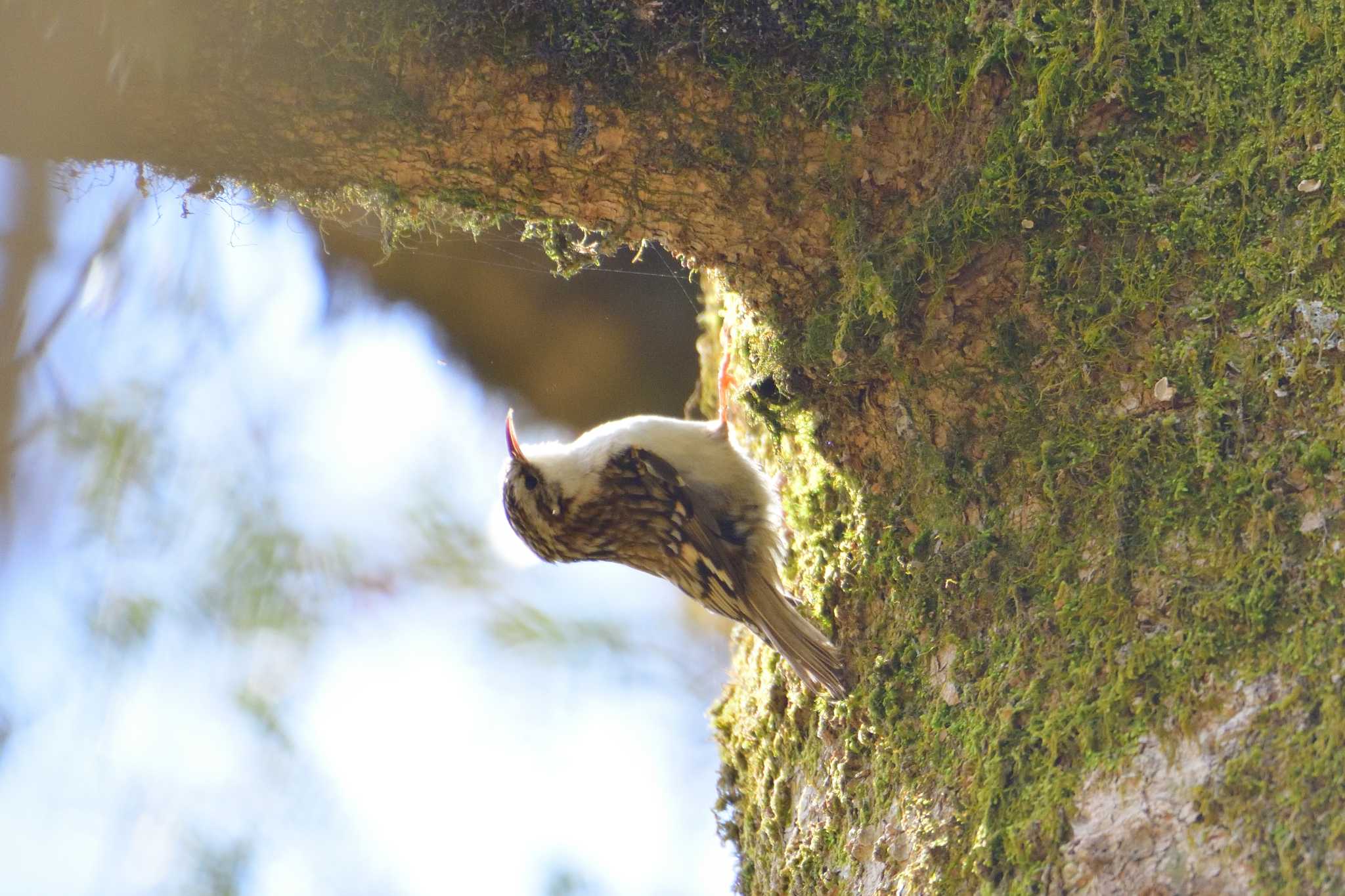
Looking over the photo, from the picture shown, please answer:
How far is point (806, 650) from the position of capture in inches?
85.0

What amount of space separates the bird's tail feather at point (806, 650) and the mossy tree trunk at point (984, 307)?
0.05 m

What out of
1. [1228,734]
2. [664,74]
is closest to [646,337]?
[664,74]

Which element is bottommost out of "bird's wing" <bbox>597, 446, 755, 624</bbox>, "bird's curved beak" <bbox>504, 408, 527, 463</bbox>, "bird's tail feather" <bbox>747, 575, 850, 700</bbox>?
"bird's tail feather" <bbox>747, 575, 850, 700</bbox>

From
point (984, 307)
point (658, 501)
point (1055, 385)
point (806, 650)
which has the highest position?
point (658, 501)

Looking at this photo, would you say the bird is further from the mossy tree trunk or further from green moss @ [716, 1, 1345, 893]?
green moss @ [716, 1, 1345, 893]

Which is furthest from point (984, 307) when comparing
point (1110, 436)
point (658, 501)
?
point (658, 501)

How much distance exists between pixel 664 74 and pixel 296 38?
646mm

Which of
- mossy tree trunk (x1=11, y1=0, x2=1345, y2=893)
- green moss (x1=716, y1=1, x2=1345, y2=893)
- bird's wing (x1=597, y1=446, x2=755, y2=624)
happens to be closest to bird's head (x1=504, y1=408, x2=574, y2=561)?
bird's wing (x1=597, y1=446, x2=755, y2=624)

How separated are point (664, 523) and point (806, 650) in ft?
1.95

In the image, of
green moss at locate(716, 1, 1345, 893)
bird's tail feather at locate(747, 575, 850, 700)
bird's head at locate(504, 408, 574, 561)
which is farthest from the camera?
bird's head at locate(504, 408, 574, 561)

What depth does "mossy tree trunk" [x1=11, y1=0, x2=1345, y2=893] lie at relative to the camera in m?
1.43

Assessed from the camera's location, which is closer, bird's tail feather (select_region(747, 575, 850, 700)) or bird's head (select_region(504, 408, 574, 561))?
bird's tail feather (select_region(747, 575, 850, 700))

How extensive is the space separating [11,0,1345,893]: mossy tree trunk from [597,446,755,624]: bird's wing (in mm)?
311

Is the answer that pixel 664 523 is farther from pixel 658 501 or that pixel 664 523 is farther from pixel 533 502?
pixel 533 502
